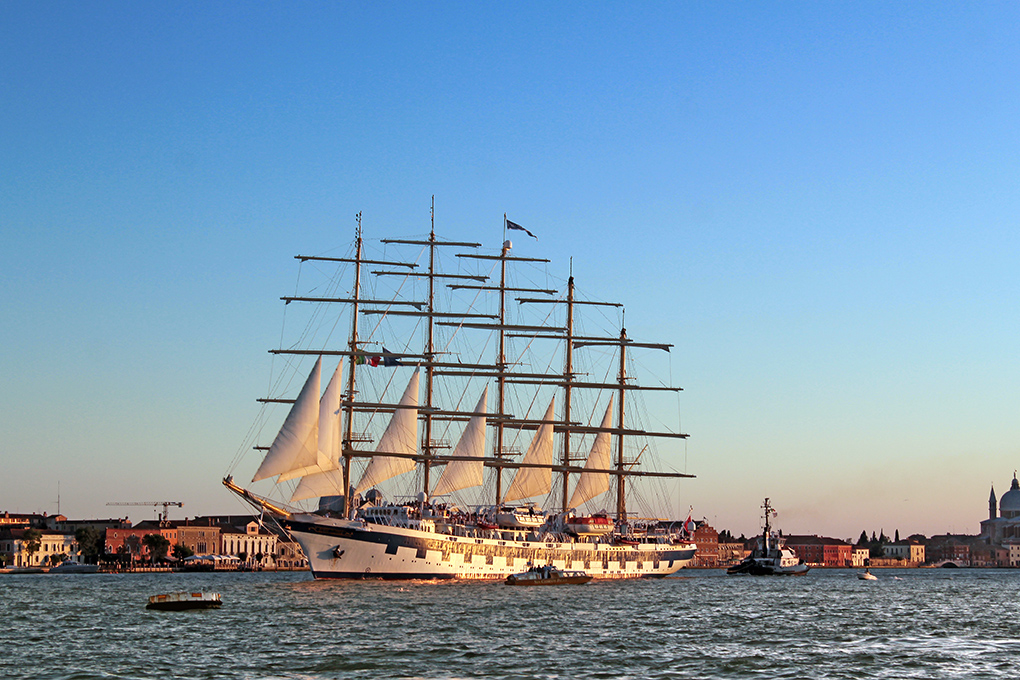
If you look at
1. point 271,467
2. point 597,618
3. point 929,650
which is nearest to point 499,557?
point 271,467

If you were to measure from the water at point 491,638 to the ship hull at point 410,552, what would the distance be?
884 centimetres

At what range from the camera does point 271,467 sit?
7906 centimetres

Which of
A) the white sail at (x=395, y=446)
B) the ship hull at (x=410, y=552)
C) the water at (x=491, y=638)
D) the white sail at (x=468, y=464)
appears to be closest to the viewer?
the water at (x=491, y=638)

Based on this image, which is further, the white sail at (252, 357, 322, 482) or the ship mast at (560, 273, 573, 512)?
the ship mast at (560, 273, 573, 512)

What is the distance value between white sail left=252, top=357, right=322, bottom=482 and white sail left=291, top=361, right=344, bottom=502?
1.06 meters

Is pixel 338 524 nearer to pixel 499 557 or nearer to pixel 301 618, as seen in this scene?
pixel 499 557

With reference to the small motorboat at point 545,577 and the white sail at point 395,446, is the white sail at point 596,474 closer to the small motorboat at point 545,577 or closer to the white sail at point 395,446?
the small motorboat at point 545,577

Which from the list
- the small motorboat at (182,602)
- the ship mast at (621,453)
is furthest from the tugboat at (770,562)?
the small motorboat at (182,602)

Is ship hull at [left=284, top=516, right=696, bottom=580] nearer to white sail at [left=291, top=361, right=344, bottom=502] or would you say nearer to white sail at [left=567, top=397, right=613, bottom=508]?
white sail at [left=291, top=361, right=344, bottom=502]

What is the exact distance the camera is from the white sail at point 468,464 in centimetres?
9869

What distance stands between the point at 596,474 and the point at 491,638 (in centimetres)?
7228

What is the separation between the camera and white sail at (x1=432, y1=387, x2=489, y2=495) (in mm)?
98688

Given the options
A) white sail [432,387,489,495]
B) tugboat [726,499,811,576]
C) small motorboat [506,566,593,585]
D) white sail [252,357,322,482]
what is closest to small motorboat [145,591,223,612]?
white sail [252,357,322,482]

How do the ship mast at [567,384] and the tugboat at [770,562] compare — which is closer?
the ship mast at [567,384]
